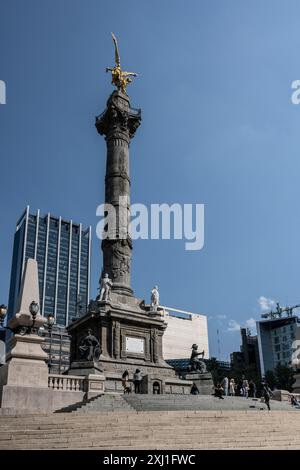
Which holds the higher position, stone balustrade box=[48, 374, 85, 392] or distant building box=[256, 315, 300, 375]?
distant building box=[256, 315, 300, 375]

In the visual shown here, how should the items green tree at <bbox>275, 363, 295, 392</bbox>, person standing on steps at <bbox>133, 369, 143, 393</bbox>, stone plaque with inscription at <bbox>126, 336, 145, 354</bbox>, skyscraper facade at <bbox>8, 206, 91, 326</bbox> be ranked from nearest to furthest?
person standing on steps at <bbox>133, 369, 143, 393</bbox> → stone plaque with inscription at <bbox>126, 336, 145, 354</bbox> → green tree at <bbox>275, 363, 295, 392</bbox> → skyscraper facade at <bbox>8, 206, 91, 326</bbox>

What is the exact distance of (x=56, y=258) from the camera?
139 meters

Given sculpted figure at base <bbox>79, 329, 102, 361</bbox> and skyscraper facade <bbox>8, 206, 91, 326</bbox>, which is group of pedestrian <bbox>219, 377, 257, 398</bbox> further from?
skyscraper facade <bbox>8, 206, 91, 326</bbox>

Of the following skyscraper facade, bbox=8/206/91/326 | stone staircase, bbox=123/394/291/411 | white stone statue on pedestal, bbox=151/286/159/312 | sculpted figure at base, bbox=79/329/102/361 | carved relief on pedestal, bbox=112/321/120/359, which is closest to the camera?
stone staircase, bbox=123/394/291/411

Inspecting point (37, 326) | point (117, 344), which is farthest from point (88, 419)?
point (117, 344)

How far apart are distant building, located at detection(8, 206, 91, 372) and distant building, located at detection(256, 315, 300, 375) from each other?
2357 inches

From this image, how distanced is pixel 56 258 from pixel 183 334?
198 feet

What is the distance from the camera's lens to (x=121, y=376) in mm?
23625

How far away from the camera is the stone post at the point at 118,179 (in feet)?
96.9

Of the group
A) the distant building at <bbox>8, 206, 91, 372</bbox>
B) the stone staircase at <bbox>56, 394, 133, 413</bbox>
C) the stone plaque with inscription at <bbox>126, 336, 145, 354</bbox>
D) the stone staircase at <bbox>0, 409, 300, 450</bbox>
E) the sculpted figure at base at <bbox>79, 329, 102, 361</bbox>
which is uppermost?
the distant building at <bbox>8, 206, 91, 372</bbox>

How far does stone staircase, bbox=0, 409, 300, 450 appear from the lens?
995 centimetres

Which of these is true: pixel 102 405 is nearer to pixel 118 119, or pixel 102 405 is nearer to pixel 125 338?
pixel 125 338

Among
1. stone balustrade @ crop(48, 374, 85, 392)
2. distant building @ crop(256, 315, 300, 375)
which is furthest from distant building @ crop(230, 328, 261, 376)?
stone balustrade @ crop(48, 374, 85, 392)

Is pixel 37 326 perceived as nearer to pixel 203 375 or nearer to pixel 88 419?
pixel 88 419
